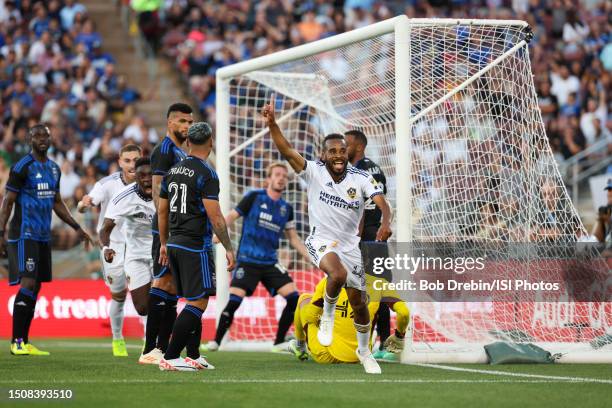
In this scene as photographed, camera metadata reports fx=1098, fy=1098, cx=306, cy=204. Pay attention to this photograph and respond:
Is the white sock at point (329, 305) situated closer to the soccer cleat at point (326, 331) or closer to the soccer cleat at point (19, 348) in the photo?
the soccer cleat at point (326, 331)

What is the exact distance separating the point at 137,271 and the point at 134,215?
2.05 ft

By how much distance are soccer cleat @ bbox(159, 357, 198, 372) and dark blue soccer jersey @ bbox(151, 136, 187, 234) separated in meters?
1.85

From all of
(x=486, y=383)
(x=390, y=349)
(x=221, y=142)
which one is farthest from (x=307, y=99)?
(x=486, y=383)

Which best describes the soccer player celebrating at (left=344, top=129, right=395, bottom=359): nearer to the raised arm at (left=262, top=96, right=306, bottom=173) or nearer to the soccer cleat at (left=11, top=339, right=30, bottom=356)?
the raised arm at (left=262, top=96, right=306, bottom=173)

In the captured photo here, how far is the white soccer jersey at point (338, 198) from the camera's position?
10266 millimetres

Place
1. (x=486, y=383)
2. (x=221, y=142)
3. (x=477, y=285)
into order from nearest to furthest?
(x=486, y=383)
(x=477, y=285)
(x=221, y=142)

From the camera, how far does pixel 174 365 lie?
991 cm

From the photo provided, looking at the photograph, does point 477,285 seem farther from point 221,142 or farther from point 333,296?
point 221,142

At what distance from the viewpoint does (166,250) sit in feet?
33.0

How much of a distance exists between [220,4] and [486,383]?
20655 millimetres

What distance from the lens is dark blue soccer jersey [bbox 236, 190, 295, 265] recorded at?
14.2m

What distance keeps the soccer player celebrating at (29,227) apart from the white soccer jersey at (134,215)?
2.88 ft

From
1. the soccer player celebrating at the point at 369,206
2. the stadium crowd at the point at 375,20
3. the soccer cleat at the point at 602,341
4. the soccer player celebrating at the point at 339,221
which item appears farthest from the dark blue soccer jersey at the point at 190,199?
the stadium crowd at the point at 375,20

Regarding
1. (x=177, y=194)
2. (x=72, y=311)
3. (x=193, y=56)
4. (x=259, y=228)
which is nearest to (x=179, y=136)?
(x=177, y=194)
